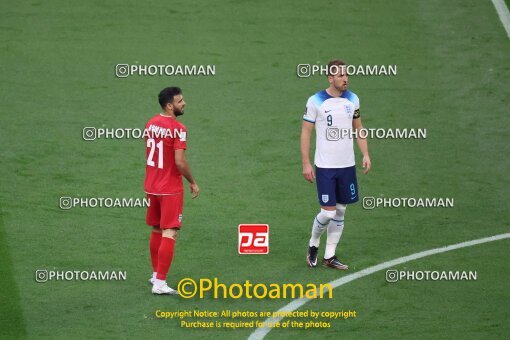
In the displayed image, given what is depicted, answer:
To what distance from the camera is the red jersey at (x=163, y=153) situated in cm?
1471

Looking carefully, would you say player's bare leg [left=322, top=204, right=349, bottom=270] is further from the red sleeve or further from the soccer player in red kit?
the red sleeve

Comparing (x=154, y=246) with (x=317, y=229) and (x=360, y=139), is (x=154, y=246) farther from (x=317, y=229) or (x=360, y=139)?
(x=360, y=139)

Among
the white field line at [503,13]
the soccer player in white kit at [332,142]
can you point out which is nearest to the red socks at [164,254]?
the soccer player in white kit at [332,142]

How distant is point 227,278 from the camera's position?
15.6 meters

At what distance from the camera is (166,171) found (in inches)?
587

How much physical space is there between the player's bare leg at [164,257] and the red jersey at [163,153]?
0.51 meters

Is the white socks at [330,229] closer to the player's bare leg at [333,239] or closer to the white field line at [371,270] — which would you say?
the player's bare leg at [333,239]

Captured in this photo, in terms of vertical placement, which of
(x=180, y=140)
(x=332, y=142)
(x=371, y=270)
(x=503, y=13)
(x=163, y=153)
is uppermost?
(x=503, y=13)

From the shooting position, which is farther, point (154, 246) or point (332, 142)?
point (332, 142)

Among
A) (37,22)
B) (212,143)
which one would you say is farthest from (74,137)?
(37,22)

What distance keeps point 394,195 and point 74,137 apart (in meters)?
5.48

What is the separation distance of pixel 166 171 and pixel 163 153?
226 mm

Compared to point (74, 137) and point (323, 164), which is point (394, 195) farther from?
point (74, 137)

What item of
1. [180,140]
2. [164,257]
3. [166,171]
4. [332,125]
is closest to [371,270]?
[332,125]
